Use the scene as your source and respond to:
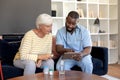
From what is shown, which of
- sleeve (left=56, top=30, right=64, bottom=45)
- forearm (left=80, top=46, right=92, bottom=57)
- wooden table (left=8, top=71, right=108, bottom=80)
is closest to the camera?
wooden table (left=8, top=71, right=108, bottom=80)

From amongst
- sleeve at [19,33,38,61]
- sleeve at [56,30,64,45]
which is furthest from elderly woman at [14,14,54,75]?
sleeve at [56,30,64,45]

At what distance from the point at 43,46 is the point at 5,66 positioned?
2.02 ft

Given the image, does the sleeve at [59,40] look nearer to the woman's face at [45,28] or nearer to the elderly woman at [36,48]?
the elderly woman at [36,48]

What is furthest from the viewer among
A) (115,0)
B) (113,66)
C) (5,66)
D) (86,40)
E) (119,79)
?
(115,0)

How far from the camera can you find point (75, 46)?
3896 millimetres

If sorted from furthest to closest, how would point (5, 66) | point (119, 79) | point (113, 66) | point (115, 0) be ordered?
point (115, 0), point (113, 66), point (119, 79), point (5, 66)

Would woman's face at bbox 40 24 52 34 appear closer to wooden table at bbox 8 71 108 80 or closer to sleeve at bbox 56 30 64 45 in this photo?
sleeve at bbox 56 30 64 45

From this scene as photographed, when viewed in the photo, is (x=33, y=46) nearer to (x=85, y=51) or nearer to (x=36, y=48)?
(x=36, y=48)

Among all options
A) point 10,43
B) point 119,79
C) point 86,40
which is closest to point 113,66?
point 119,79

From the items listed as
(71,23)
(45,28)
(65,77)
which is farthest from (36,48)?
(65,77)

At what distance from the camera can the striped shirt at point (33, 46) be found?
336 cm

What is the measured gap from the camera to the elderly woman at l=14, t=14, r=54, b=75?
3348 millimetres

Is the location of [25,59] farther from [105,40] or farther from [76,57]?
[105,40]

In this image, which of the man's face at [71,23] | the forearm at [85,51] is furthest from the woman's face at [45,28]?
the forearm at [85,51]
